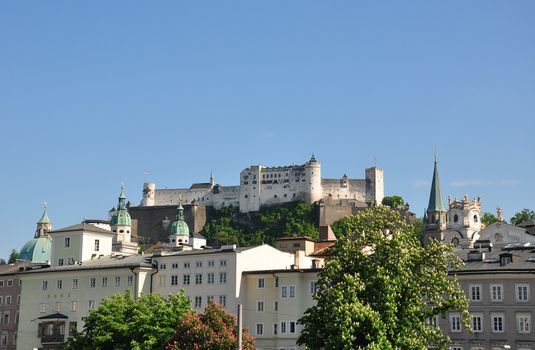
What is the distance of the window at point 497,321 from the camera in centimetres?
7315

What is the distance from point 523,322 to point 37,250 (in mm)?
80425

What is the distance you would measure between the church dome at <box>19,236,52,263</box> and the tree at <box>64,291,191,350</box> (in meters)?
58.1

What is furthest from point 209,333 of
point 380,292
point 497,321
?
point 497,321

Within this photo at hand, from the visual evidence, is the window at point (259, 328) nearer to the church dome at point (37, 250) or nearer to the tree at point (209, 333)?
the tree at point (209, 333)

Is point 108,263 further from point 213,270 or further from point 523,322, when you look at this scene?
point 523,322

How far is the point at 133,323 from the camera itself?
7175cm

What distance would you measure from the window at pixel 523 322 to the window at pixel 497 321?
128 centimetres

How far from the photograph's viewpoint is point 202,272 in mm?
88625

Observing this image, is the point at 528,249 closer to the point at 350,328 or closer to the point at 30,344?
the point at 350,328

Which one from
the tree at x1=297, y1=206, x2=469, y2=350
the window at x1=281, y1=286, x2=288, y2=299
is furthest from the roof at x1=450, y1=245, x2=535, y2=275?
the tree at x1=297, y1=206, x2=469, y2=350

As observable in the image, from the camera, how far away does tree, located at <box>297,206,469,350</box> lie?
53.1 m

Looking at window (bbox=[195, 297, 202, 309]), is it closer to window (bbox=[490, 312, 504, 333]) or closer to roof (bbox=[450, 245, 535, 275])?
roof (bbox=[450, 245, 535, 275])

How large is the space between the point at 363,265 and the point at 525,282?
71.5 ft

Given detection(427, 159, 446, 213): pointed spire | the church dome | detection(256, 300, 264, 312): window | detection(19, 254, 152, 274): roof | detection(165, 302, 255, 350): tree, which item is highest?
detection(427, 159, 446, 213): pointed spire
